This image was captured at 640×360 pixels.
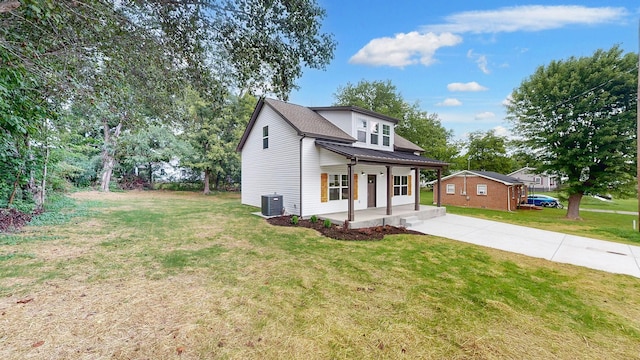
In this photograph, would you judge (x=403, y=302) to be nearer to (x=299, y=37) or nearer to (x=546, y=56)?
(x=299, y=37)

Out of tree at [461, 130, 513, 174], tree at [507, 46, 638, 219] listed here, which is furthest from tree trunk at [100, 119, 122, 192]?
tree at [461, 130, 513, 174]

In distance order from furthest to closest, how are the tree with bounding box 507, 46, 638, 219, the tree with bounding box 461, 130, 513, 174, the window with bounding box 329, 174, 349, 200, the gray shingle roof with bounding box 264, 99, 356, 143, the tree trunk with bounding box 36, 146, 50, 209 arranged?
the tree with bounding box 461, 130, 513, 174
the tree with bounding box 507, 46, 638, 219
the window with bounding box 329, 174, 349, 200
the gray shingle roof with bounding box 264, 99, 356, 143
the tree trunk with bounding box 36, 146, 50, 209

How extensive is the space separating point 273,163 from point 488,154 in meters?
28.8

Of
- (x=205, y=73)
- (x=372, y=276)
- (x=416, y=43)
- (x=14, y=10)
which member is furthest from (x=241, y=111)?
(x=372, y=276)

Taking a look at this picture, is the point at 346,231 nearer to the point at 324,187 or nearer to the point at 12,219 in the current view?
the point at 324,187

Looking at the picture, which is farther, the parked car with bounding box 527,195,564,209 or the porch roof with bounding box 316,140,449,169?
the parked car with bounding box 527,195,564,209

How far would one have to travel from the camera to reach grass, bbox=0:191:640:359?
2604mm

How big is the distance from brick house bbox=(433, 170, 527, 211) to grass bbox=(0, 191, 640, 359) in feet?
52.3

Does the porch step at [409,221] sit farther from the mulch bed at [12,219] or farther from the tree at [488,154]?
the tree at [488,154]

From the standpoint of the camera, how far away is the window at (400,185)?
1420 cm

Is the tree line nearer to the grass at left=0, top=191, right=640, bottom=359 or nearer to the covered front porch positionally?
the grass at left=0, top=191, right=640, bottom=359

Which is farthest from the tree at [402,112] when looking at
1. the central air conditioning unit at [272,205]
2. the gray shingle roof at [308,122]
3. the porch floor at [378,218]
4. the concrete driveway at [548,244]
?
the central air conditioning unit at [272,205]

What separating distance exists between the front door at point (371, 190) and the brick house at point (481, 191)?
1178 cm

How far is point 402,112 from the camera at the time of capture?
3259 centimetres
